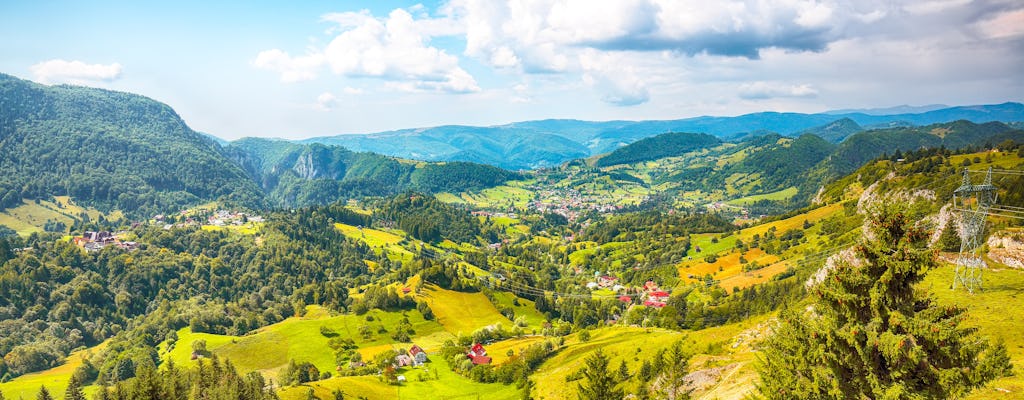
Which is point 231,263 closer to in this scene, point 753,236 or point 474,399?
point 474,399

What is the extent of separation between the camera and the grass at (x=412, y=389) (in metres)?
74.0

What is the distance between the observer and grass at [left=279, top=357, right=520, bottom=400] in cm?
7400

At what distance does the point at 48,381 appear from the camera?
100m

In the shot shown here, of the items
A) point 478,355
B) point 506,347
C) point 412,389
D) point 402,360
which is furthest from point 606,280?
point 412,389

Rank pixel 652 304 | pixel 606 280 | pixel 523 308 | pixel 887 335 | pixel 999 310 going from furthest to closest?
1. pixel 606 280
2. pixel 523 308
3. pixel 652 304
4. pixel 999 310
5. pixel 887 335

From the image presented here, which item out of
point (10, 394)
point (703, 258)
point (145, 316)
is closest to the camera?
point (10, 394)

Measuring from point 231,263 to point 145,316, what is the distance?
134 feet

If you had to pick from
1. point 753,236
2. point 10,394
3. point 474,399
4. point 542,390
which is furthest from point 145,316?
point 753,236

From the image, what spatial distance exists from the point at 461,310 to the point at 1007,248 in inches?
4457

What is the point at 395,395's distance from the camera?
Result: 264 ft

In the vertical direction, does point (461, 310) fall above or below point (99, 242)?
below

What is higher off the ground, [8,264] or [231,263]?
[8,264]

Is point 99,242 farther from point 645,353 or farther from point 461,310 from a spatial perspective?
point 645,353

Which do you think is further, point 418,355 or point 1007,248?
point 418,355
